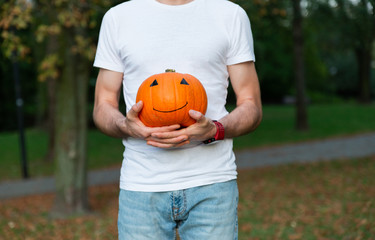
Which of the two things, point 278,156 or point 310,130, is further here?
point 310,130

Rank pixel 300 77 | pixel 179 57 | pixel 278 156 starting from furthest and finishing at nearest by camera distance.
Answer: pixel 300 77 → pixel 278 156 → pixel 179 57

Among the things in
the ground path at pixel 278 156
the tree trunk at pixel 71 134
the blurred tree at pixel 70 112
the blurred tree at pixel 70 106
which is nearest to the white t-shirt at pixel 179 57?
the blurred tree at pixel 70 106

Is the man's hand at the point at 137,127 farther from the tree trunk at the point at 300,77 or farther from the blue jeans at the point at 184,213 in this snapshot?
the tree trunk at the point at 300,77

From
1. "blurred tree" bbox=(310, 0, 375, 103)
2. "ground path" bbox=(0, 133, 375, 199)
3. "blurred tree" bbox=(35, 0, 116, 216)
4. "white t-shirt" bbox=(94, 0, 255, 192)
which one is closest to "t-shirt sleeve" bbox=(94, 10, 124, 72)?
"white t-shirt" bbox=(94, 0, 255, 192)

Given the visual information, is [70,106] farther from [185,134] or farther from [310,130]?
[310,130]

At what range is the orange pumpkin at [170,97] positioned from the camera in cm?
213

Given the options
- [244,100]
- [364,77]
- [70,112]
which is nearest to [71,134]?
[70,112]

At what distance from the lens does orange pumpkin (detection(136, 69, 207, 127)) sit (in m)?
2.13

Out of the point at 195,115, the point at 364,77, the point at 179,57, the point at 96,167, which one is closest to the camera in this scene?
the point at 195,115

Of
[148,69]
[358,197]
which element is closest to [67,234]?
[358,197]

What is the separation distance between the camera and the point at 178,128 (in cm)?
216

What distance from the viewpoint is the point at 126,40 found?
7.29 ft

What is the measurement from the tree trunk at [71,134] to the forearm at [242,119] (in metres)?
5.82

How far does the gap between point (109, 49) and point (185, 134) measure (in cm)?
65
